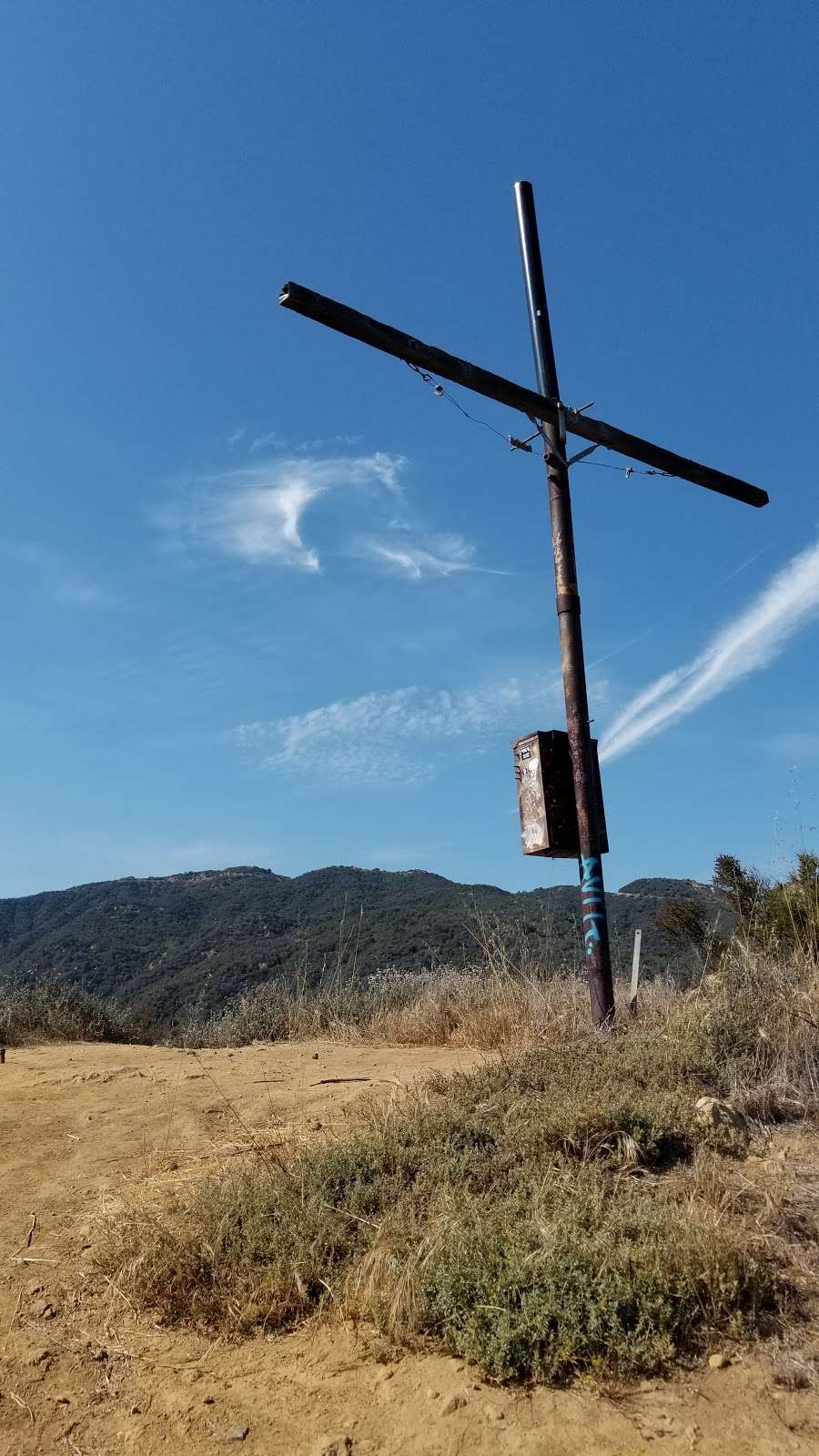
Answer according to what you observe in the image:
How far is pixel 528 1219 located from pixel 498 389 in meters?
5.62

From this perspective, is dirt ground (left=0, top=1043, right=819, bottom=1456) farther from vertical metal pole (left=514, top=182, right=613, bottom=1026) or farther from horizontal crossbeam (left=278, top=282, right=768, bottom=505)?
horizontal crossbeam (left=278, top=282, right=768, bottom=505)

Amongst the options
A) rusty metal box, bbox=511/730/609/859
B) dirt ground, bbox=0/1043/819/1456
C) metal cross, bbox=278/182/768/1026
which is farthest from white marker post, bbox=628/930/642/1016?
dirt ground, bbox=0/1043/819/1456

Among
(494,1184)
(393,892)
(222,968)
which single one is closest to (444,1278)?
(494,1184)

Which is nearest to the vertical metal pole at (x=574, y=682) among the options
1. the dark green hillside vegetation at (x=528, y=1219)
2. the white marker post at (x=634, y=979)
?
the white marker post at (x=634, y=979)

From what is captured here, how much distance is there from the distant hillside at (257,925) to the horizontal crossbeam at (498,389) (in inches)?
277

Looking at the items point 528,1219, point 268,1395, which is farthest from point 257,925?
point 268,1395

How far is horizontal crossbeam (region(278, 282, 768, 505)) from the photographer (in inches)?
235

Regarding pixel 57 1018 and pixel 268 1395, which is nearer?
pixel 268 1395

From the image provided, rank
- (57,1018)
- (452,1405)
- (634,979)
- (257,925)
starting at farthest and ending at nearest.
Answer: (257,925) < (57,1018) < (634,979) < (452,1405)

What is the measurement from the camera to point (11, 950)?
151 feet

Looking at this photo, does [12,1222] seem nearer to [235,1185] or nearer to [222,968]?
[235,1185]

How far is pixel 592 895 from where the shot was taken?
20.7ft

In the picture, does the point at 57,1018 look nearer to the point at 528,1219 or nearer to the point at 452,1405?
the point at 528,1219

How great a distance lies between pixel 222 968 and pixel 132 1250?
29.2 metres
